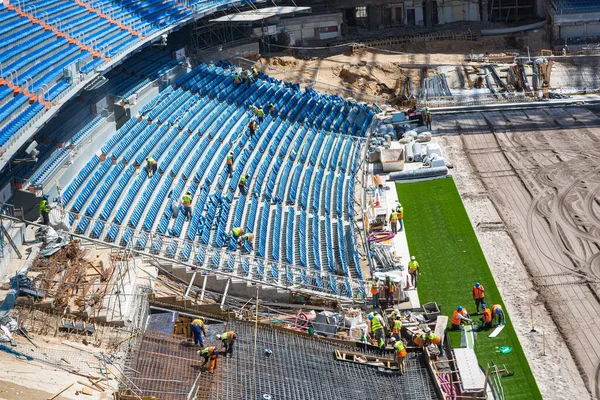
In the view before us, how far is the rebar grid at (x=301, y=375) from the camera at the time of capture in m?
22.5

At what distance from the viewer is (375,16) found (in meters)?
59.2

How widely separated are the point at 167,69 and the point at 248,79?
4.82 metres

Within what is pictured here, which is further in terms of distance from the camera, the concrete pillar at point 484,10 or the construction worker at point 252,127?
the concrete pillar at point 484,10

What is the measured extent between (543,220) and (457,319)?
30.1 feet

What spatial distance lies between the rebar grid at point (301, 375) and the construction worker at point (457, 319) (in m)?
2.48

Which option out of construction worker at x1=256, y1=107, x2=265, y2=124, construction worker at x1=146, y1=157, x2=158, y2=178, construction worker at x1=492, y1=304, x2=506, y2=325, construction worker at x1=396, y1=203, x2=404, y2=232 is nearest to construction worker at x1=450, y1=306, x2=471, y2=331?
construction worker at x1=492, y1=304, x2=506, y2=325

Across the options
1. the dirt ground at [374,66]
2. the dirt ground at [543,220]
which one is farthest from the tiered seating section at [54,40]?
the dirt ground at [543,220]

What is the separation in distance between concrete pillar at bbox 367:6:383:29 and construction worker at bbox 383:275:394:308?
33.9 metres

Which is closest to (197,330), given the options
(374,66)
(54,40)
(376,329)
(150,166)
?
(376,329)

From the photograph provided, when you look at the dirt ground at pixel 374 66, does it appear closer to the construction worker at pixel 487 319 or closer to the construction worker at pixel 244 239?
the construction worker at pixel 244 239

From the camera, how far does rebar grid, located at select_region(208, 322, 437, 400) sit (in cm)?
2255

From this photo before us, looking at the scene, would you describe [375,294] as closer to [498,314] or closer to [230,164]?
[498,314]

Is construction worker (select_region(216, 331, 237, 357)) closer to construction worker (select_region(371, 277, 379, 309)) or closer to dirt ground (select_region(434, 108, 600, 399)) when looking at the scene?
construction worker (select_region(371, 277, 379, 309))

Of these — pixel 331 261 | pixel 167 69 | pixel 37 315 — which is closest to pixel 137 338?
pixel 37 315
